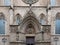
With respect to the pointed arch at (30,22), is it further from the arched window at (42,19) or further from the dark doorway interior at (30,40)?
the arched window at (42,19)

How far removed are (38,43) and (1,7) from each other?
643 centimetres

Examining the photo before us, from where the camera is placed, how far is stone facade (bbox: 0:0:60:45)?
33781 millimetres

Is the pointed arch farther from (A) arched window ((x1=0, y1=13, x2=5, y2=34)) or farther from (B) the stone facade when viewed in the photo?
(A) arched window ((x1=0, y1=13, x2=5, y2=34))

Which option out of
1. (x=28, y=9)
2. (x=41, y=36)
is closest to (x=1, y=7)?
(x=28, y=9)

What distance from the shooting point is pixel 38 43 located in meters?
33.7

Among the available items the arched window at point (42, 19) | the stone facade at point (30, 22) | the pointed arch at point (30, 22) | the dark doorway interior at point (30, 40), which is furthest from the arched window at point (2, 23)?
the arched window at point (42, 19)

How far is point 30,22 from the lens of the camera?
34812mm

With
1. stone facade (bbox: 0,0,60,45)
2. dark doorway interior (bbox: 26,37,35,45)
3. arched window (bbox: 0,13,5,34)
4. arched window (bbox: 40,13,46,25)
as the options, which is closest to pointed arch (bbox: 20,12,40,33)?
stone facade (bbox: 0,0,60,45)

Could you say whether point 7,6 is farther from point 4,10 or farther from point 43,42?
point 43,42

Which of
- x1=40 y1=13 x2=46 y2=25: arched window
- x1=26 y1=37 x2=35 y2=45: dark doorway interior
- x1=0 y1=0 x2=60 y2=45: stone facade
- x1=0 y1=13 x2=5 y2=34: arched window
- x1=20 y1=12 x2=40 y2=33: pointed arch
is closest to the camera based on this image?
x1=0 y1=0 x2=60 y2=45: stone facade

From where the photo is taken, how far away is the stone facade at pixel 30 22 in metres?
33.8

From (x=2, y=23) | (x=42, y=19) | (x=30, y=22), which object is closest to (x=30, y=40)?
(x=30, y=22)

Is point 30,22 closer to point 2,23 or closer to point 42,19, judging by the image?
point 42,19

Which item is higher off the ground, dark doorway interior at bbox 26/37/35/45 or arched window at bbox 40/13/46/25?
arched window at bbox 40/13/46/25
